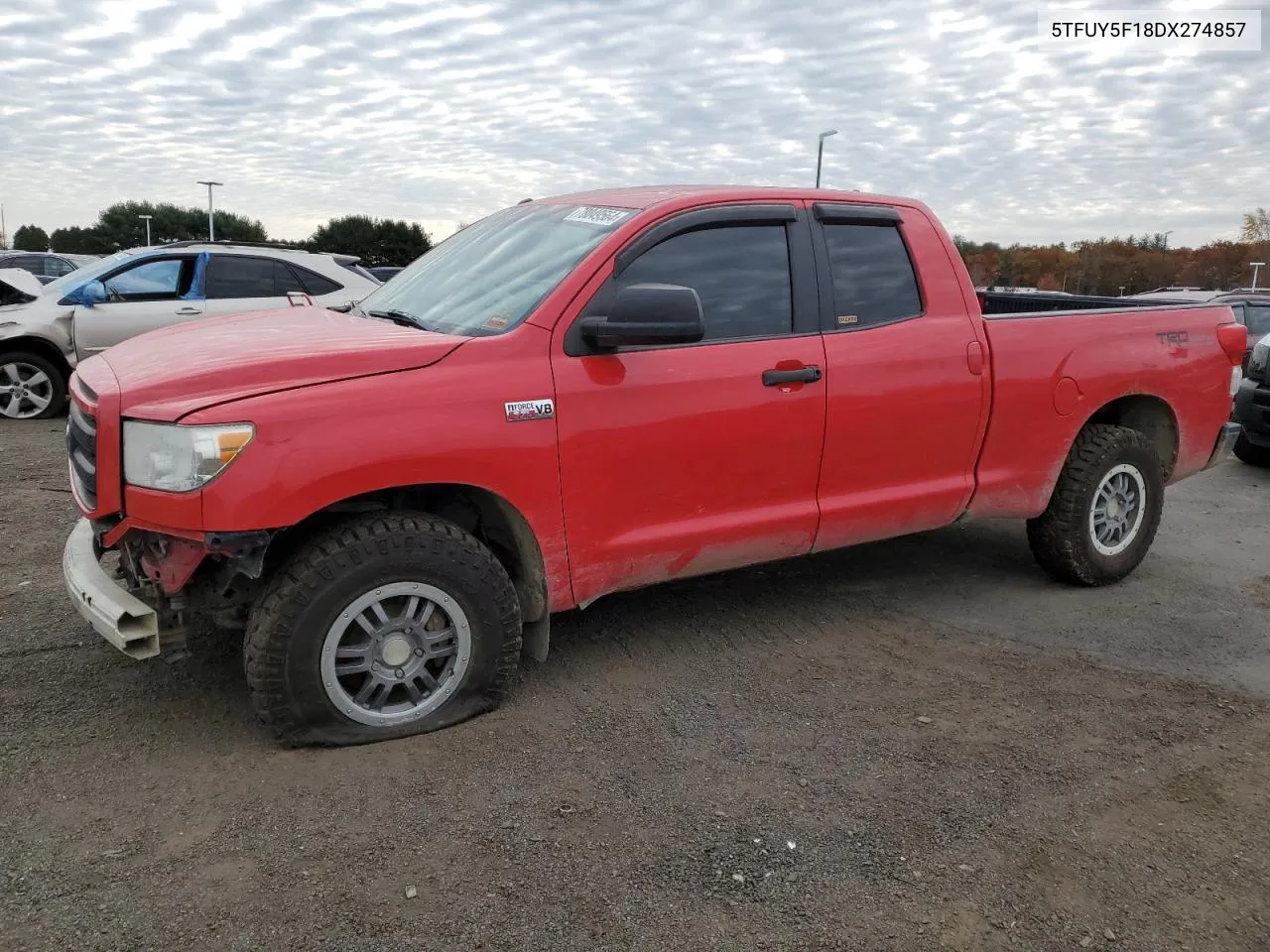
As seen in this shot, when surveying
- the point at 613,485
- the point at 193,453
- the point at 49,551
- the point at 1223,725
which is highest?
the point at 193,453

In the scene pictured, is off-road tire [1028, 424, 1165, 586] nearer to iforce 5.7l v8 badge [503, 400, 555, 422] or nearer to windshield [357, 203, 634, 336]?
windshield [357, 203, 634, 336]

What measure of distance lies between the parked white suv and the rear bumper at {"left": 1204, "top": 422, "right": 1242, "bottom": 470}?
7.23 m

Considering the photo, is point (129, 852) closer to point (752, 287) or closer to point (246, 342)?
point (246, 342)

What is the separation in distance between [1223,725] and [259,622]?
3440mm

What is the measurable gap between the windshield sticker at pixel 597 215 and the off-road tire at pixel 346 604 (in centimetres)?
135

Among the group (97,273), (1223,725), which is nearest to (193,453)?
(1223,725)

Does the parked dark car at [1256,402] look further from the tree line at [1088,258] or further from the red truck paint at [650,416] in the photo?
the tree line at [1088,258]

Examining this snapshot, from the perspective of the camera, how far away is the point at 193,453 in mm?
2912

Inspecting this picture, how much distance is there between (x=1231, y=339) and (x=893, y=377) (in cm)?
237

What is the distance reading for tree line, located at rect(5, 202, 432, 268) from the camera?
56625 millimetres

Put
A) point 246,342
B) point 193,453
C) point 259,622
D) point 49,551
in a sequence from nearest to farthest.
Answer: point 193,453, point 259,622, point 246,342, point 49,551

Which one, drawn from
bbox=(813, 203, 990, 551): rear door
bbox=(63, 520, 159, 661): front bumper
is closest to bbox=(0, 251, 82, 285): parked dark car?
bbox=(63, 520, 159, 661): front bumper

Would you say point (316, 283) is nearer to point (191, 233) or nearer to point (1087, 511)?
point (1087, 511)

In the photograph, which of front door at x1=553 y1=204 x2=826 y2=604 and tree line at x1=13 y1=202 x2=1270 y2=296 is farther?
tree line at x1=13 y1=202 x2=1270 y2=296
